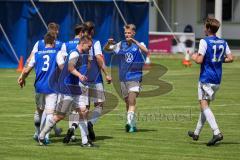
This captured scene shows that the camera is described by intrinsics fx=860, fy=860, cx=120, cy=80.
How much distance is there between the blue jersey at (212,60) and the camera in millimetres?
14844

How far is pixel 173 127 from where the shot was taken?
58.2ft

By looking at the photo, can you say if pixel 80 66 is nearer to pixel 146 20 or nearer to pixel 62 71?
pixel 62 71

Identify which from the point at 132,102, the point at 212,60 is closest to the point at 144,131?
the point at 132,102

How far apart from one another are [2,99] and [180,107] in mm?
4997

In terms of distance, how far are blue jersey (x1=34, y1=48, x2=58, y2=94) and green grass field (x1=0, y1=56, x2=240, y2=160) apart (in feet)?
3.26

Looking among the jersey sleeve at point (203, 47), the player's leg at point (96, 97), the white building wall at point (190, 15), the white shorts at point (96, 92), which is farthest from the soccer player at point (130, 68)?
the white building wall at point (190, 15)

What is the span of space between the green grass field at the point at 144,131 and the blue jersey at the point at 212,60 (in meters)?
1.16

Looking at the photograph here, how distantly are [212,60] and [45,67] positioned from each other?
9.45 feet

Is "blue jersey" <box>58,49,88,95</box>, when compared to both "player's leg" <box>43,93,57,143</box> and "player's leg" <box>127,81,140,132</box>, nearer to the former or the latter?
"player's leg" <box>43,93,57,143</box>

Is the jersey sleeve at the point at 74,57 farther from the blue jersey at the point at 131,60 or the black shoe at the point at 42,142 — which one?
the blue jersey at the point at 131,60

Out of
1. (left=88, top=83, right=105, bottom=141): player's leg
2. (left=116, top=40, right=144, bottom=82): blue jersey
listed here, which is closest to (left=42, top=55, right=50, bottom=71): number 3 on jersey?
(left=88, top=83, right=105, bottom=141): player's leg

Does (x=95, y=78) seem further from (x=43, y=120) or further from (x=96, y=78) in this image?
(x=43, y=120)

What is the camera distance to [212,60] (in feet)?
48.8

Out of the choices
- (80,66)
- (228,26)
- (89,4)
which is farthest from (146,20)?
(80,66)
